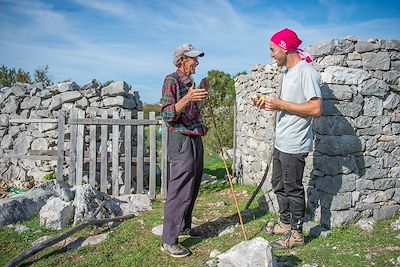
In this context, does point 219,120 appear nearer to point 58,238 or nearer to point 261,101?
point 58,238

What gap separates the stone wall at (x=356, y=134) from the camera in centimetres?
459

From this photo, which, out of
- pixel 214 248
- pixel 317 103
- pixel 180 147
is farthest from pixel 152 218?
pixel 317 103

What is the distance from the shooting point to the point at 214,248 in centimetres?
432

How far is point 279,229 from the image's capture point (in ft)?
14.5

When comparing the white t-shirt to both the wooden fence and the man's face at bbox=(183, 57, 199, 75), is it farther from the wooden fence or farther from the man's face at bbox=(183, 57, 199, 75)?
the wooden fence

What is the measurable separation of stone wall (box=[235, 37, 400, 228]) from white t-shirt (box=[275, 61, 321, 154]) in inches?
34.5

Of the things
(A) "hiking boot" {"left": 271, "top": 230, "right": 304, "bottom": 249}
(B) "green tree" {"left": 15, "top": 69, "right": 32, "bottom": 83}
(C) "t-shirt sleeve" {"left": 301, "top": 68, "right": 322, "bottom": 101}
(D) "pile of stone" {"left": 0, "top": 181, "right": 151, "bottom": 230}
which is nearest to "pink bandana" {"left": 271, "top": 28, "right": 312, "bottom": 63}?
(C) "t-shirt sleeve" {"left": 301, "top": 68, "right": 322, "bottom": 101}

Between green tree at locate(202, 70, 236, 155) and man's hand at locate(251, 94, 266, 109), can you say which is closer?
man's hand at locate(251, 94, 266, 109)

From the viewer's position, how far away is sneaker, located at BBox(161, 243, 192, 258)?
13.3 ft


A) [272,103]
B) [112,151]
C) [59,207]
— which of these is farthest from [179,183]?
[112,151]

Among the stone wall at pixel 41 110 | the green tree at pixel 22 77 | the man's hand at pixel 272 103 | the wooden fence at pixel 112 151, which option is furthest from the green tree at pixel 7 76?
the man's hand at pixel 272 103

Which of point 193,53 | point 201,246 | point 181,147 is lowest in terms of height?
point 201,246

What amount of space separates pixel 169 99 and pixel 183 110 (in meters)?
0.21

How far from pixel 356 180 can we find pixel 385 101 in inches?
46.5
